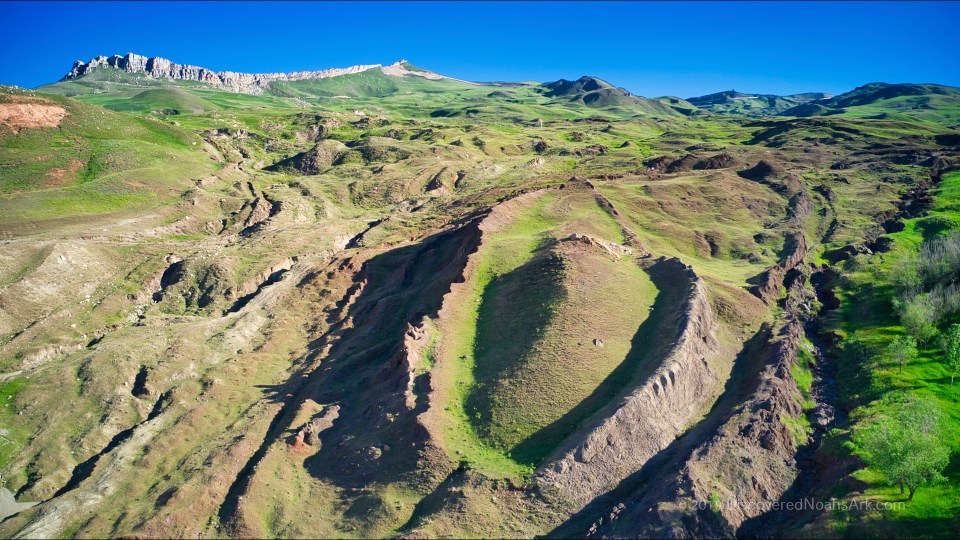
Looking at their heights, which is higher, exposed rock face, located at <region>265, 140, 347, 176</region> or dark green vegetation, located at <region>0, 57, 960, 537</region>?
exposed rock face, located at <region>265, 140, 347, 176</region>

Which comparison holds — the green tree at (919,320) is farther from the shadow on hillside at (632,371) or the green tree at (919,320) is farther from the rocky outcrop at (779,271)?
the shadow on hillside at (632,371)

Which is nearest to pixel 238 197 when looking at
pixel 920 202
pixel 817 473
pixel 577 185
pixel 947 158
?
pixel 577 185

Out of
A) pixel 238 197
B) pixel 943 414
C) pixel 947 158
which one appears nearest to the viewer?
pixel 943 414

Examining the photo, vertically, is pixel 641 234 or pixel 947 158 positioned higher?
pixel 947 158

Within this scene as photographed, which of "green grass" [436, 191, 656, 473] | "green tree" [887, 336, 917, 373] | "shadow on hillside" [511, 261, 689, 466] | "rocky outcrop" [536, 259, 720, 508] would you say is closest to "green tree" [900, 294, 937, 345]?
"green tree" [887, 336, 917, 373]

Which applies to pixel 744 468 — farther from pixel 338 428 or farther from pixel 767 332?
pixel 338 428

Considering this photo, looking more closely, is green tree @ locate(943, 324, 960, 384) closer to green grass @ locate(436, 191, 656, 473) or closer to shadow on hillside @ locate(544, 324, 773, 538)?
shadow on hillside @ locate(544, 324, 773, 538)
